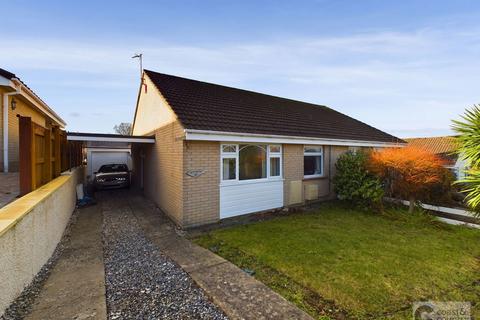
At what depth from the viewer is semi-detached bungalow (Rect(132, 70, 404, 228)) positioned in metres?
7.29

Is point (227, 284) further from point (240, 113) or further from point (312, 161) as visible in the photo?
point (312, 161)

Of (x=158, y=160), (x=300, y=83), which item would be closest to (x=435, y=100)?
(x=300, y=83)

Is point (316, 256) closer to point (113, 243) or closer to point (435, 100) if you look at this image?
point (113, 243)

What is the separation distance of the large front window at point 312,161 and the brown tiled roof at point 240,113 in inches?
26.0

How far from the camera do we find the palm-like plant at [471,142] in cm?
469

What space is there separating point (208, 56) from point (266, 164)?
671cm

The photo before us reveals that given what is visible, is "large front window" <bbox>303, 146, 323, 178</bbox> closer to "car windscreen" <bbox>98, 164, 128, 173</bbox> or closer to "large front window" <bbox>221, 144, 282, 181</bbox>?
"large front window" <bbox>221, 144, 282, 181</bbox>

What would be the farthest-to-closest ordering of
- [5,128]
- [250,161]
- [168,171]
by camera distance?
[250,161]
[168,171]
[5,128]

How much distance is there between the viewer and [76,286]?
386cm

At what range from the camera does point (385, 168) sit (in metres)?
9.39

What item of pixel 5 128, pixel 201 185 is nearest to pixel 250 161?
pixel 201 185

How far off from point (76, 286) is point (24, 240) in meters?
1.08

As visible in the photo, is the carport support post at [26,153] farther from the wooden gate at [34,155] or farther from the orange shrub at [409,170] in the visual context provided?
the orange shrub at [409,170]
